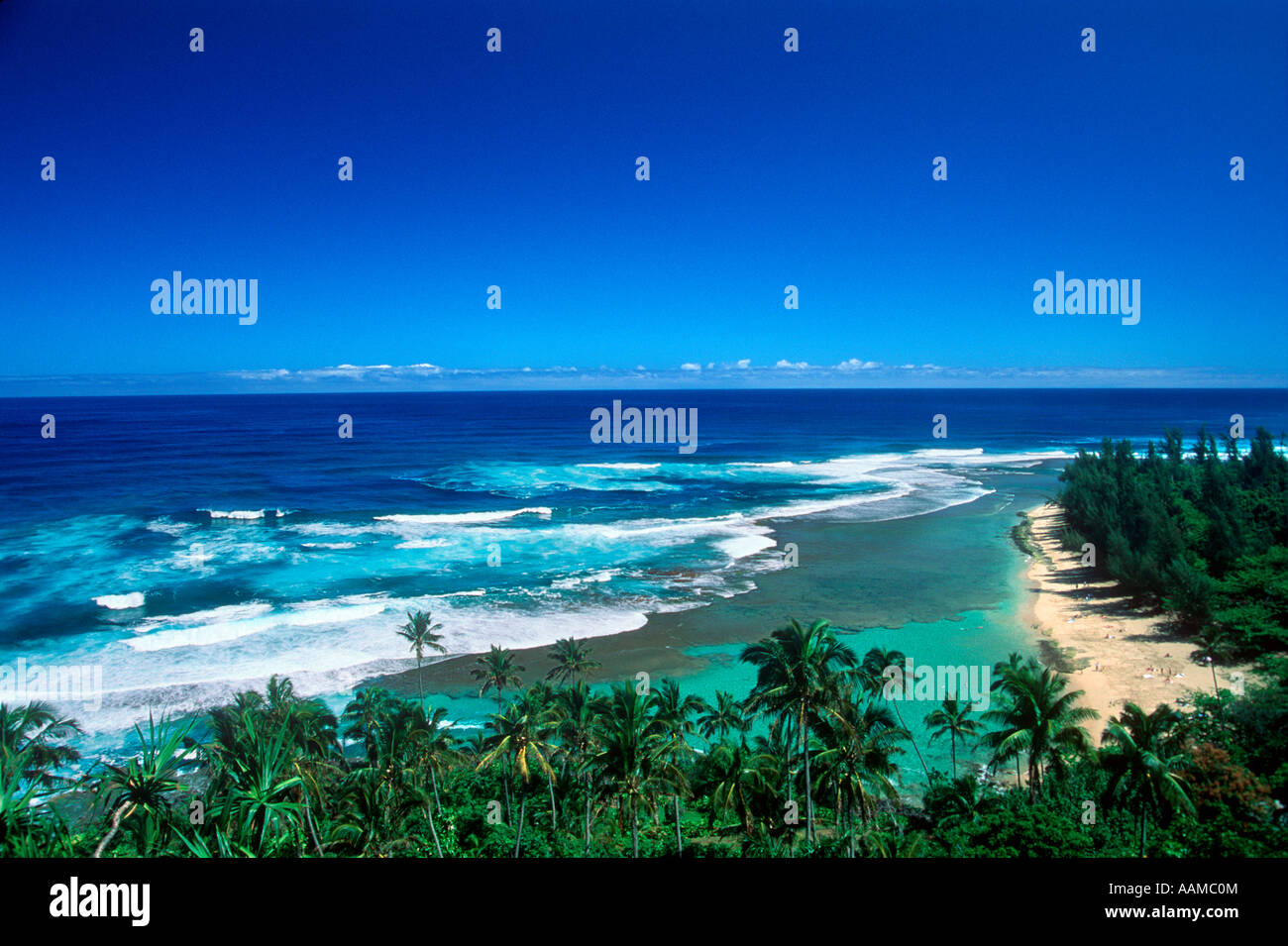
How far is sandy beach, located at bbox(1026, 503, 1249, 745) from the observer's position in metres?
15.3

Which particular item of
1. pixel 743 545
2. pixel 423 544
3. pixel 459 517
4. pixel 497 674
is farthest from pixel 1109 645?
pixel 459 517

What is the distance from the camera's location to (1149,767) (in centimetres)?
859

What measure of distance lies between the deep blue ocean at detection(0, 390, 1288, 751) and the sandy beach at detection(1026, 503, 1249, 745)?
9337 mm

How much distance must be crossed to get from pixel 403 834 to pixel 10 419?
94629mm

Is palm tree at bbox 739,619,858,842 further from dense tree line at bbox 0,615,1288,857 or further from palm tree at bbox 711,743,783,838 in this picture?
palm tree at bbox 711,743,783,838

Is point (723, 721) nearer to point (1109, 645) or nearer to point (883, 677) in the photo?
point (883, 677)

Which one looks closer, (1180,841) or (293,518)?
(1180,841)

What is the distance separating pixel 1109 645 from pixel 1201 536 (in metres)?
6.26

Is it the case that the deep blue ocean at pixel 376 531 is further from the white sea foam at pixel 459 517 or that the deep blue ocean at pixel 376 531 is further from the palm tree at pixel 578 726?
the palm tree at pixel 578 726

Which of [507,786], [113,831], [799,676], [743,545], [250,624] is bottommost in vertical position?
[507,786]

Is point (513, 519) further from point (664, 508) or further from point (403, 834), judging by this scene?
point (403, 834)

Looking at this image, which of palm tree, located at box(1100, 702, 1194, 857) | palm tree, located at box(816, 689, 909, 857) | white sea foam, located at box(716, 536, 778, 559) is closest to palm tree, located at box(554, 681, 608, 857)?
palm tree, located at box(816, 689, 909, 857)
